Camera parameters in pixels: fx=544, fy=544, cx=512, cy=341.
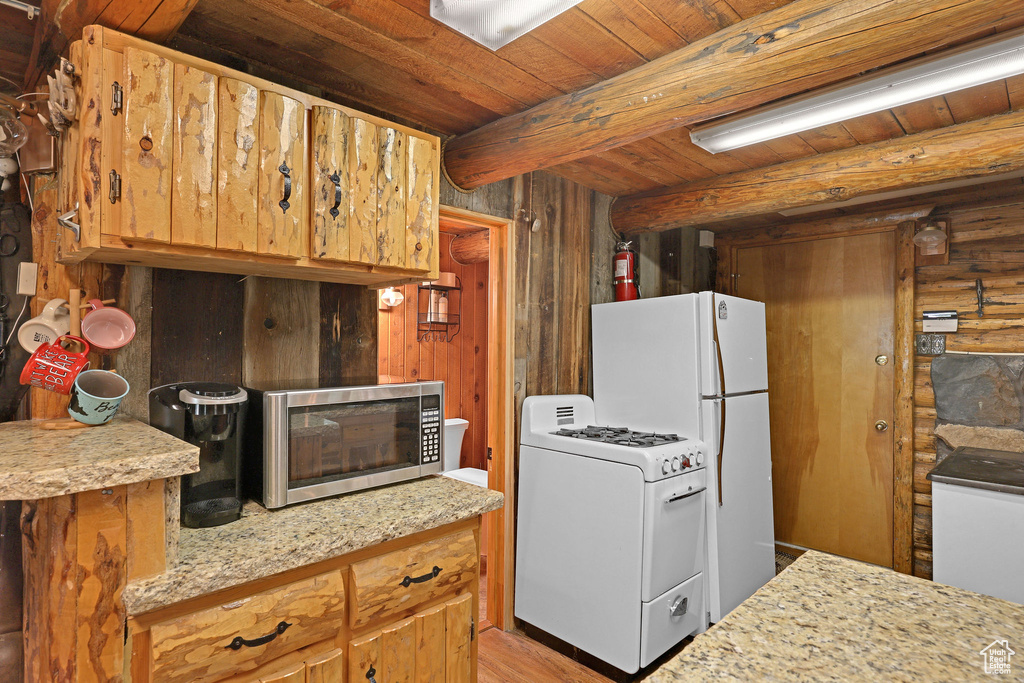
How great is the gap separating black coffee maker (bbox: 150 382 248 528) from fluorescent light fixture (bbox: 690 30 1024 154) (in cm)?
199

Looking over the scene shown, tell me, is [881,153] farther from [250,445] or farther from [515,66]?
[250,445]

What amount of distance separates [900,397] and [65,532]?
3.81 meters

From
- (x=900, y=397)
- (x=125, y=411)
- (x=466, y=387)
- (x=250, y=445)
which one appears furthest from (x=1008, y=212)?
(x=125, y=411)

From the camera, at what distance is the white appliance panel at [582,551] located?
88.7 inches

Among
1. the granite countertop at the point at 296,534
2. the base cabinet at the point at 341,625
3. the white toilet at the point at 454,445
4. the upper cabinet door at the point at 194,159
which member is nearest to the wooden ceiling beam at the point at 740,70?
the upper cabinet door at the point at 194,159

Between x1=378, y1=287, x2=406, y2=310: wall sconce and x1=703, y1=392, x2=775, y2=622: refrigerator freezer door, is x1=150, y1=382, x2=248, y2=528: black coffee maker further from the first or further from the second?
x1=378, y1=287, x2=406, y2=310: wall sconce

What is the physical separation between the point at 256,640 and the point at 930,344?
3.55m

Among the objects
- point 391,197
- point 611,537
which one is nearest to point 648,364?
point 611,537

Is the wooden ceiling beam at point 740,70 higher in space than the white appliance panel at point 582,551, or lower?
higher

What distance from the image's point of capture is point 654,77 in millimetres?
1698

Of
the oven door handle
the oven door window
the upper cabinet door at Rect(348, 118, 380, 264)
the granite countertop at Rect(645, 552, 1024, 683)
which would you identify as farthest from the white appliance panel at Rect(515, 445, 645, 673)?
the upper cabinet door at Rect(348, 118, 380, 264)

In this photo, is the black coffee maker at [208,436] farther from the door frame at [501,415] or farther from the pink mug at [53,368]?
the door frame at [501,415]

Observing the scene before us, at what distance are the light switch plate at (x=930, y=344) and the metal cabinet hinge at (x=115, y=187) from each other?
3774 millimetres

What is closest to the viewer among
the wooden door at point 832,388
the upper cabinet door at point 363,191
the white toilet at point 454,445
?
the upper cabinet door at point 363,191
